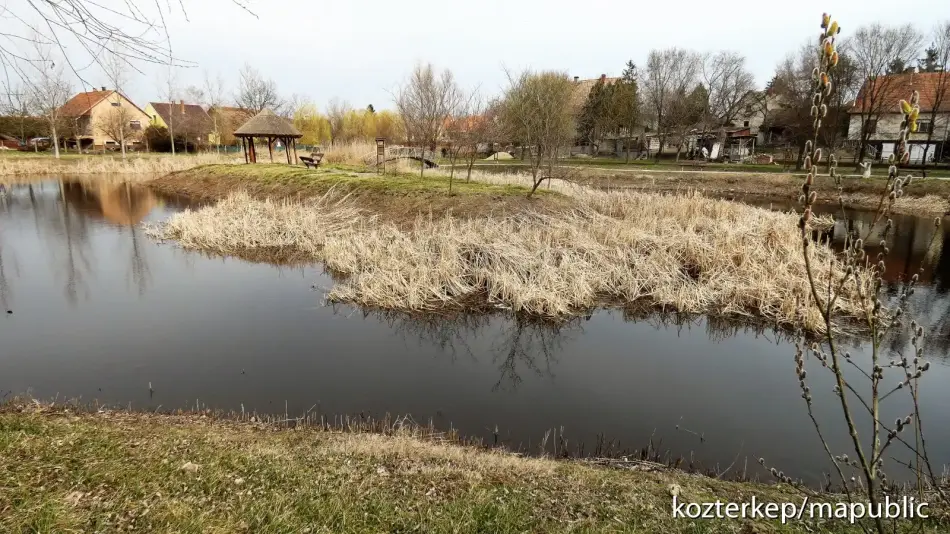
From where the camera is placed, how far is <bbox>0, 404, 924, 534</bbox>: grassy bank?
2.69 metres

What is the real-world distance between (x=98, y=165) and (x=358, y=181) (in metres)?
23.0

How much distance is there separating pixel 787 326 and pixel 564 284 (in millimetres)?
3687

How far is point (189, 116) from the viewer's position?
145 feet

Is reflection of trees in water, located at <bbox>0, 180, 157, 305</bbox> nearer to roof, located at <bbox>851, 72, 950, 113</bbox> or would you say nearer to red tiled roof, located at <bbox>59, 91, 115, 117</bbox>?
red tiled roof, located at <bbox>59, 91, 115, 117</bbox>

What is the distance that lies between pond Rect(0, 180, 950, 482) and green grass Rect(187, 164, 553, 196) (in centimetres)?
639

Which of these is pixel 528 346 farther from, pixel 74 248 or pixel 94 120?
pixel 94 120

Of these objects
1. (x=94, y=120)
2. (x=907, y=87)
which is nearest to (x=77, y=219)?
(x=94, y=120)

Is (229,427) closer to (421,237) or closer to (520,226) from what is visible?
(421,237)

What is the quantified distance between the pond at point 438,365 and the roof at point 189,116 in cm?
3321

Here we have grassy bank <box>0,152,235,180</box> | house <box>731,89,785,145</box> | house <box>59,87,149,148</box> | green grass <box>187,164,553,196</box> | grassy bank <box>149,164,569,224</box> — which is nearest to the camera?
grassy bank <box>149,164,569,224</box>

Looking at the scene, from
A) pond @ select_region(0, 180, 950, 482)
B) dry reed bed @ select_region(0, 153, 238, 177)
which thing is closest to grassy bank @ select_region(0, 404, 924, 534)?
pond @ select_region(0, 180, 950, 482)

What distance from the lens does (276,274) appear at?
37.0ft

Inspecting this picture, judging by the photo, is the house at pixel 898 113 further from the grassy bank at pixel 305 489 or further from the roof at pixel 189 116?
the roof at pixel 189 116

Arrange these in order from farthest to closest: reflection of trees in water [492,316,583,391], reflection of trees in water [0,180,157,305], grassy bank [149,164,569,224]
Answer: grassy bank [149,164,569,224]
reflection of trees in water [0,180,157,305]
reflection of trees in water [492,316,583,391]
